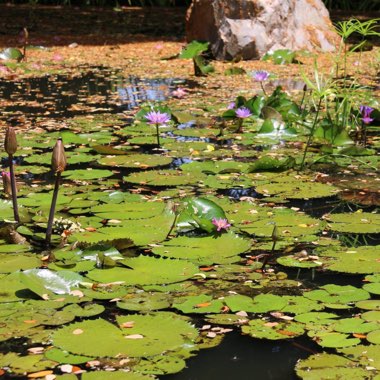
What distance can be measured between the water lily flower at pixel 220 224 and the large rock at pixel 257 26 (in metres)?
4.67

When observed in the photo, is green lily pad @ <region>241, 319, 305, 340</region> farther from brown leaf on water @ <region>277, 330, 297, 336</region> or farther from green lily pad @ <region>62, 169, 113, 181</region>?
green lily pad @ <region>62, 169, 113, 181</region>

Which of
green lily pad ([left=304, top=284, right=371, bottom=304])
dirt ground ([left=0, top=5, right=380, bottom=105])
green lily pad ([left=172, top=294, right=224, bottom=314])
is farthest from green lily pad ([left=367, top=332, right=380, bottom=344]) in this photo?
dirt ground ([left=0, top=5, right=380, bottom=105])

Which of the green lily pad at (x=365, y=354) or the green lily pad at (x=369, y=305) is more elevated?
Result: the green lily pad at (x=365, y=354)

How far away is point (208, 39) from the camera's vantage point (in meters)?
7.47

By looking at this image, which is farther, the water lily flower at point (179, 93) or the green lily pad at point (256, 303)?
A: the water lily flower at point (179, 93)

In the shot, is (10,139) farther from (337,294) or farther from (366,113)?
(366,113)

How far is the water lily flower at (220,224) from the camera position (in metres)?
2.71

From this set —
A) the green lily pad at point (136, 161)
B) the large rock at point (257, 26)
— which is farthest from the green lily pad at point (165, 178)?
the large rock at point (257, 26)

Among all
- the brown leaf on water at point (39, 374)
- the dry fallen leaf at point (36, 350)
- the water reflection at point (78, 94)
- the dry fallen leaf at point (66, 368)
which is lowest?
the water reflection at point (78, 94)

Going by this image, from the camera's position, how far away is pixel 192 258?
8.25ft

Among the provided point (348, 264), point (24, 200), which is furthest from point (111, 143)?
point (348, 264)

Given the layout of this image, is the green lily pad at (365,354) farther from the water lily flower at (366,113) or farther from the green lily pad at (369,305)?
the water lily flower at (366,113)

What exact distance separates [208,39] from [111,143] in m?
3.49

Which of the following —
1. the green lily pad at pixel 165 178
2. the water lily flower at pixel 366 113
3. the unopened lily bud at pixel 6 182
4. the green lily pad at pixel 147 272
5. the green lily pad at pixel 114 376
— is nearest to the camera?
the green lily pad at pixel 114 376
